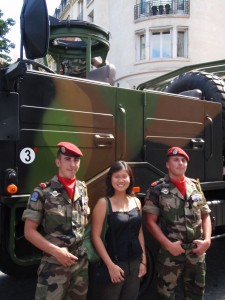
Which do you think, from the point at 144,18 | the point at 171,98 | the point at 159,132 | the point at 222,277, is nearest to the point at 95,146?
the point at 159,132

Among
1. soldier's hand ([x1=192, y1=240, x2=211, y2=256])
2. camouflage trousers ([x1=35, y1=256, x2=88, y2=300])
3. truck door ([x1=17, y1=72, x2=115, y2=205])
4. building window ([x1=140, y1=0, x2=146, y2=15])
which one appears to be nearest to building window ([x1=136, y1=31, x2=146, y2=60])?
building window ([x1=140, y1=0, x2=146, y2=15])

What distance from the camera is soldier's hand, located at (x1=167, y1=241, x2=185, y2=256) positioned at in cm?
310

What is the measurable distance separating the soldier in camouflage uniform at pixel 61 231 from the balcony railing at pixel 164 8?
844 inches

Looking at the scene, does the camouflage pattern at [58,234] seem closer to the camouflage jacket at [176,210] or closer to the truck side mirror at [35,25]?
the camouflage jacket at [176,210]

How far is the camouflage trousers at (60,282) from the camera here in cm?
267

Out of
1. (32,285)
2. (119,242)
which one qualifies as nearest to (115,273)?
(119,242)

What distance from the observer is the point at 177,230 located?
3.18 metres

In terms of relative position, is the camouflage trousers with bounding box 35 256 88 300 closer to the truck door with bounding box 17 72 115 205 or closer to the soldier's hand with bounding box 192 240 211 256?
the truck door with bounding box 17 72 115 205

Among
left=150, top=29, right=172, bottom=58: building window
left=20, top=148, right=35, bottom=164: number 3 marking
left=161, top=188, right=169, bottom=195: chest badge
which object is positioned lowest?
left=161, top=188, right=169, bottom=195: chest badge

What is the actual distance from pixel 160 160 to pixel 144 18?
20.2 metres

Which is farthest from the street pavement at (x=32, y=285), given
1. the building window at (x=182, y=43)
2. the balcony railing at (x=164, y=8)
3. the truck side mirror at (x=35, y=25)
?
the balcony railing at (x=164, y=8)

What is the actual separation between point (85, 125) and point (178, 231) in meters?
1.12

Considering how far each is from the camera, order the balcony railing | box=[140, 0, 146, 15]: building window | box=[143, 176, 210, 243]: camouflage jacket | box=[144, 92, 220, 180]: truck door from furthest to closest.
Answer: box=[140, 0, 146, 15]: building window < the balcony railing < box=[144, 92, 220, 180]: truck door < box=[143, 176, 210, 243]: camouflage jacket

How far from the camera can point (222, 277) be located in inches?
193
